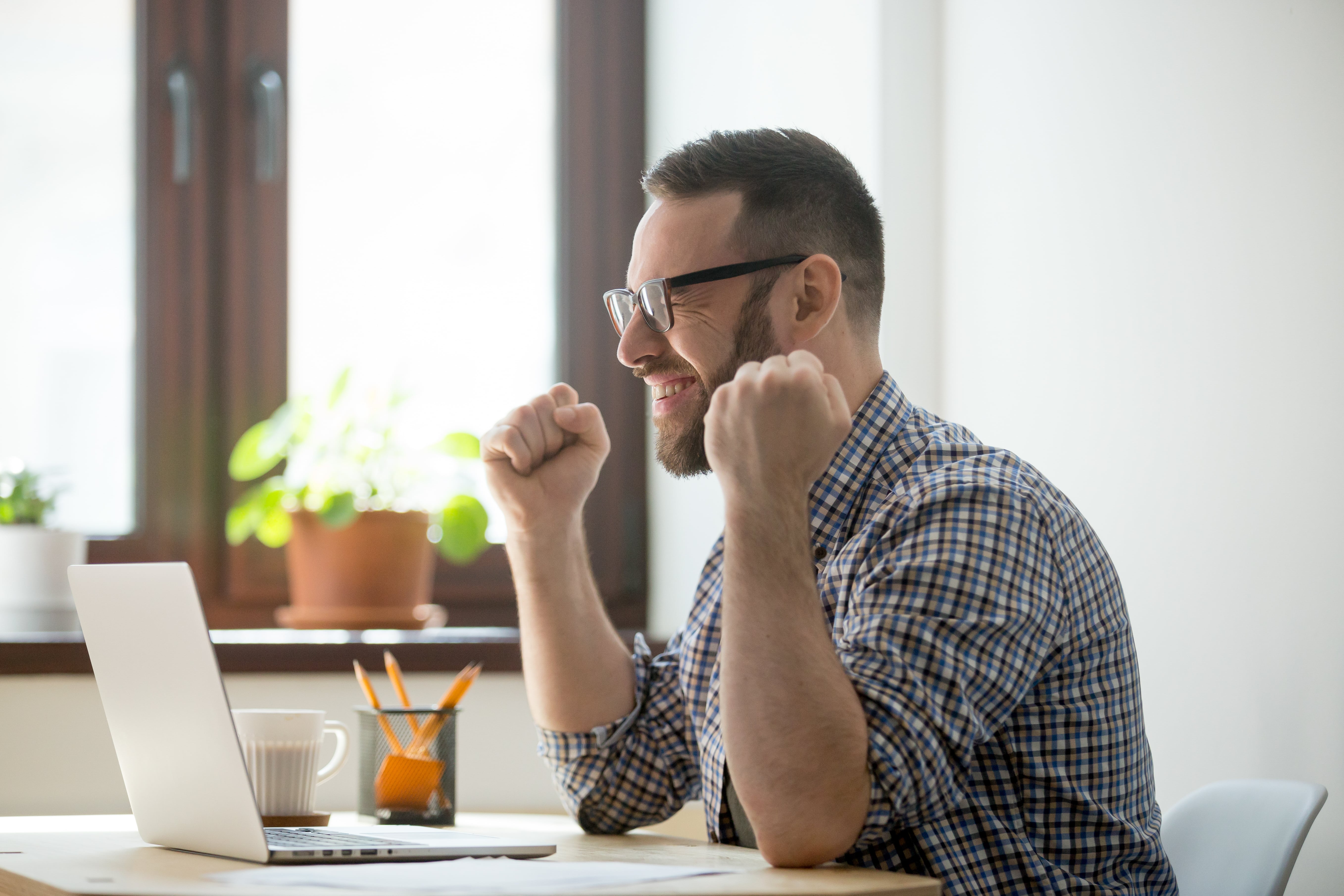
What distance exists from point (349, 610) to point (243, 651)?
27 centimetres

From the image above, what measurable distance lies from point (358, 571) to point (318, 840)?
4.19 ft

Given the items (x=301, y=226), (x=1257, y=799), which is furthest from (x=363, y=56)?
(x=1257, y=799)

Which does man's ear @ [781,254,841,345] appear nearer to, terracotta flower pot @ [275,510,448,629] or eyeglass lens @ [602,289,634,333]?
eyeglass lens @ [602,289,634,333]

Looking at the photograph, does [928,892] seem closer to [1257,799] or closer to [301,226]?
[1257,799]

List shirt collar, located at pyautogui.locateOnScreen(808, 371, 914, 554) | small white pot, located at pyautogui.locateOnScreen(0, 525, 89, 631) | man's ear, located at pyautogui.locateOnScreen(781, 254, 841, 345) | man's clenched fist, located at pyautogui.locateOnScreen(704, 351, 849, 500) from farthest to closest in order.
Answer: small white pot, located at pyautogui.locateOnScreen(0, 525, 89, 631) → man's ear, located at pyautogui.locateOnScreen(781, 254, 841, 345) → shirt collar, located at pyautogui.locateOnScreen(808, 371, 914, 554) → man's clenched fist, located at pyautogui.locateOnScreen(704, 351, 849, 500)

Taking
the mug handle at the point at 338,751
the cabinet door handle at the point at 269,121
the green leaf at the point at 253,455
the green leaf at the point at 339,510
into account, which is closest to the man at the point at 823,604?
the mug handle at the point at 338,751

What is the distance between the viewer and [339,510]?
2248mm

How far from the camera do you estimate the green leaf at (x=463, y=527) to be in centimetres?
233

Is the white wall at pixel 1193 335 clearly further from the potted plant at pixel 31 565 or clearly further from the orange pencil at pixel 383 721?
the potted plant at pixel 31 565

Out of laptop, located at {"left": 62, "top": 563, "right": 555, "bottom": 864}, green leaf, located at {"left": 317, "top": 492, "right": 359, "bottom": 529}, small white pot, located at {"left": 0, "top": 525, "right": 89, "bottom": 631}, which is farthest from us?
green leaf, located at {"left": 317, "top": 492, "right": 359, "bottom": 529}

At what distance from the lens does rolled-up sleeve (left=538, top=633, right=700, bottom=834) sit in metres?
1.42

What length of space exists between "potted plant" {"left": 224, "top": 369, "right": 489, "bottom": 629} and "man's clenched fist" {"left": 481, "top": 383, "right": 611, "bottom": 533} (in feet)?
2.78

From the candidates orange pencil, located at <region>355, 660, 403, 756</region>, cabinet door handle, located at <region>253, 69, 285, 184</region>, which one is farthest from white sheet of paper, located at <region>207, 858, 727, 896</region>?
cabinet door handle, located at <region>253, 69, 285, 184</region>

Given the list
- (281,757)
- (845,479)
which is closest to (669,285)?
(845,479)
